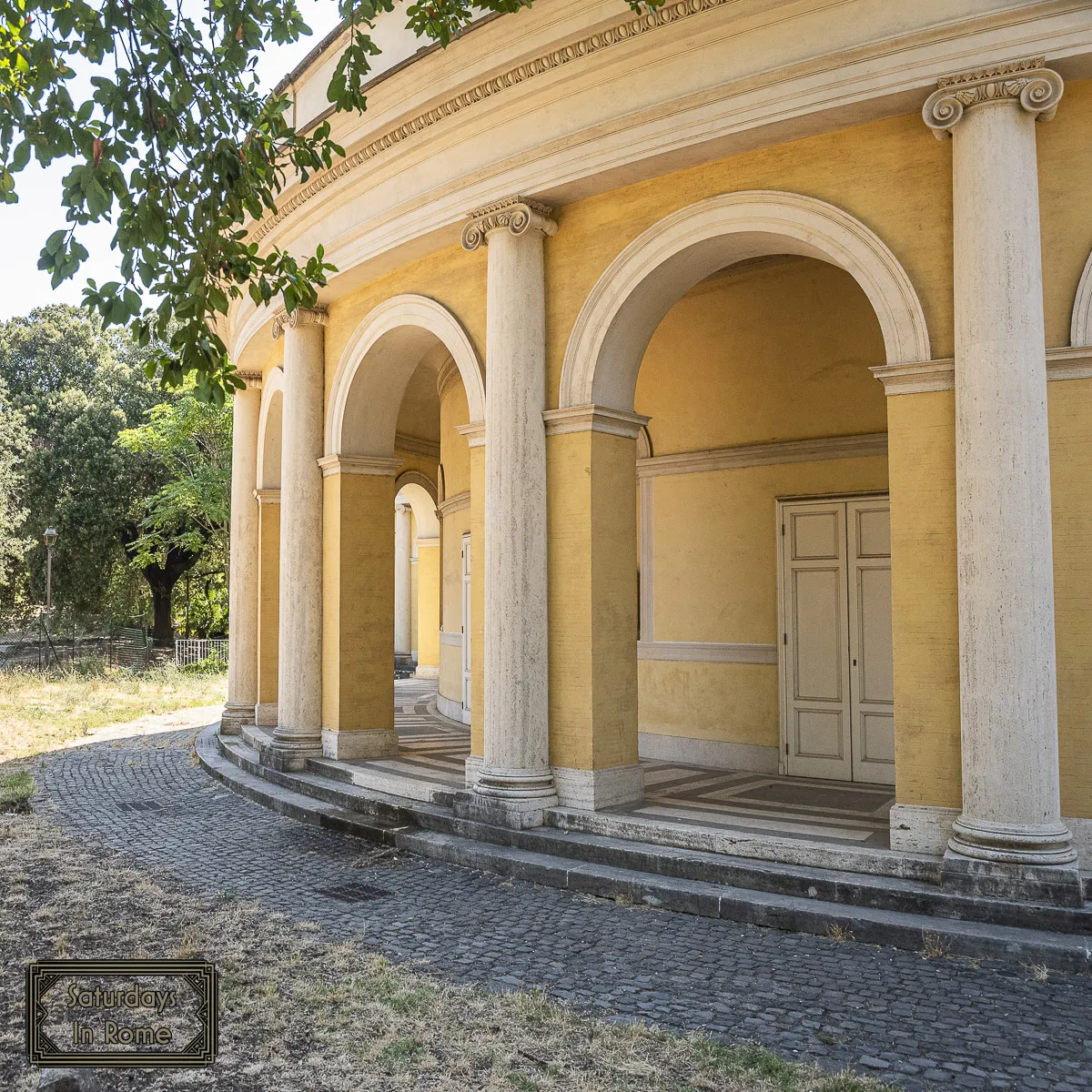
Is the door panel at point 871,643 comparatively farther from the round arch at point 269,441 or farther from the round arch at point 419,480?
the round arch at point 419,480

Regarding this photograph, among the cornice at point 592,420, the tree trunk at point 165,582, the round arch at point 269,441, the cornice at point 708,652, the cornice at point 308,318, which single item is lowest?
the cornice at point 708,652

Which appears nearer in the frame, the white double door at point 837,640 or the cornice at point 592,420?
the cornice at point 592,420

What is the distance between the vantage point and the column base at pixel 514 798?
7297mm

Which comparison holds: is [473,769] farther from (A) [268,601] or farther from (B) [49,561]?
(B) [49,561]

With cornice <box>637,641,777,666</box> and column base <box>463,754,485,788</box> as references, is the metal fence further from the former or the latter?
column base <box>463,754,485,788</box>

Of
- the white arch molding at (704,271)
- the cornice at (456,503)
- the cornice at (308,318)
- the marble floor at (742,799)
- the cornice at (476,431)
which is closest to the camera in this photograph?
the white arch molding at (704,271)

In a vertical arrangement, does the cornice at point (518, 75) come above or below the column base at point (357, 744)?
above

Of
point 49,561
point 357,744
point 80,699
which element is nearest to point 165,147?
point 357,744

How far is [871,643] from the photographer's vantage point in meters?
8.84

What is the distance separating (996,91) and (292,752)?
8375mm

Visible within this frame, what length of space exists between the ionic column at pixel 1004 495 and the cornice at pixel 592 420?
8.76 feet

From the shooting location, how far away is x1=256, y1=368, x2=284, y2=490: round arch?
12867 mm

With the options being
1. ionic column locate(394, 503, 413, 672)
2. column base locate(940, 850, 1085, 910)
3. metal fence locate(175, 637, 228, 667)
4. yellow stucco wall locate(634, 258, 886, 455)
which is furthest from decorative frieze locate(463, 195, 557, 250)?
metal fence locate(175, 637, 228, 667)

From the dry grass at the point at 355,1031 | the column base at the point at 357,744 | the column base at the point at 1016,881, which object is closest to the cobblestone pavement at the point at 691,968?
the dry grass at the point at 355,1031
